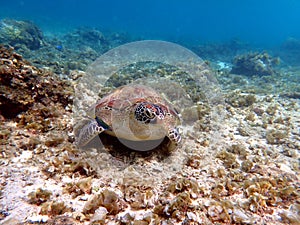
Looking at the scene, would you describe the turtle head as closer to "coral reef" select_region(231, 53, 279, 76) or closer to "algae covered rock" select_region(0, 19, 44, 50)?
"coral reef" select_region(231, 53, 279, 76)

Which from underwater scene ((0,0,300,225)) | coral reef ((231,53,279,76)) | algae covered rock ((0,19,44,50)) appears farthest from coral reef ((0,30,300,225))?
algae covered rock ((0,19,44,50))

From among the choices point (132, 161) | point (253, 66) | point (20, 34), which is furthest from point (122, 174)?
point (20, 34)

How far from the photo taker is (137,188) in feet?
9.96

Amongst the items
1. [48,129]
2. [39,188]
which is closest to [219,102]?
[48,129]

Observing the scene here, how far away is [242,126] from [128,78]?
Result: 16.7ft

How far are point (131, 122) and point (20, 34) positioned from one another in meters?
15.9

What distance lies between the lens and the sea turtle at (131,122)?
137 inches

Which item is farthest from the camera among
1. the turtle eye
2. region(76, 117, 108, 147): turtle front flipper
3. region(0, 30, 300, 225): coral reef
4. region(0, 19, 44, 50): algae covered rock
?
region(0, 19, 44, 50): algae covered rock

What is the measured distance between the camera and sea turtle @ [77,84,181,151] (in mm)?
3475

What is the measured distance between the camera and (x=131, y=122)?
3623mm

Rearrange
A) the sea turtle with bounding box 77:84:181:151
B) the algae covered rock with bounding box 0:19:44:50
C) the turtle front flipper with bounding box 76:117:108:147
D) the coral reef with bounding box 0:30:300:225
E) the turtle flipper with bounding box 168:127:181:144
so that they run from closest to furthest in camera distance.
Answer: the coral reef with bounding box 0:30:300:225 → the sea turtle with bounding box 77:84:181:151 → the turtle front flipper with bounding box 76:117:108:147 → the turtle flipper with bounding box 168:127:181:144 → the algae covered rock with bounding box 0:19:44:50

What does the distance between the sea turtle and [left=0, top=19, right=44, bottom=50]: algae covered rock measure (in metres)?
13.9

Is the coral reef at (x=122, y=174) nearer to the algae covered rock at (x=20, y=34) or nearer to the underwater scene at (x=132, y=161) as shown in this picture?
the underwater scene at (x=132, y=161)

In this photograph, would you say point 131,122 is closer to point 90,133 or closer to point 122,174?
point 90,133
